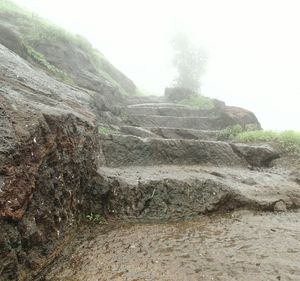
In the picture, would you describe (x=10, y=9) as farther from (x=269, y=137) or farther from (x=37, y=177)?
(x=37, y=177)

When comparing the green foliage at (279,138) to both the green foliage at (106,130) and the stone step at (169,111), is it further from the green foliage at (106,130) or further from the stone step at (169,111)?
the green foliage at (106,130)

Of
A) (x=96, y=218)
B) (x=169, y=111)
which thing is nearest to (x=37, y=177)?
(x=96, y=218)

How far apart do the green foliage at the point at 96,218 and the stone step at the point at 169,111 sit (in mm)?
9306

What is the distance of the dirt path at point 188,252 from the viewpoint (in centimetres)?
425

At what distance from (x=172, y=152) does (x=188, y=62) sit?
65.9ft

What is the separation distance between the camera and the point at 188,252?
4.89 meters

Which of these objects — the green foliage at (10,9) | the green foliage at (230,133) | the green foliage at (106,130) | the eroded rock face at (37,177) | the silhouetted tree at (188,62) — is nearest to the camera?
the eroded rock face at (37,177)

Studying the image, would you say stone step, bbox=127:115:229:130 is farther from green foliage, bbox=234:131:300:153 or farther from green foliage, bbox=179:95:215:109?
green foliage, bbox=179:95:215:109

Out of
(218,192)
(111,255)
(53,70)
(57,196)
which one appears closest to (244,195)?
(218,192)

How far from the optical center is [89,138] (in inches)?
242

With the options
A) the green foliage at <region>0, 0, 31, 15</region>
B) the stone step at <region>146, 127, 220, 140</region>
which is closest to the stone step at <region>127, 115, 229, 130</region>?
the stone step at <region>146, 127, 220, 140</region>

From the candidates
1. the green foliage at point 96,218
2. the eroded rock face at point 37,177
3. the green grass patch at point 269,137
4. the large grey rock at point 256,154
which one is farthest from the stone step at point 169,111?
the green foliage at point 96,218

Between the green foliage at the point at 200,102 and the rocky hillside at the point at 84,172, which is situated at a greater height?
the green foliage at the point at 200,102

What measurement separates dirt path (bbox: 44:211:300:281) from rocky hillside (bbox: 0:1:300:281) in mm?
383
